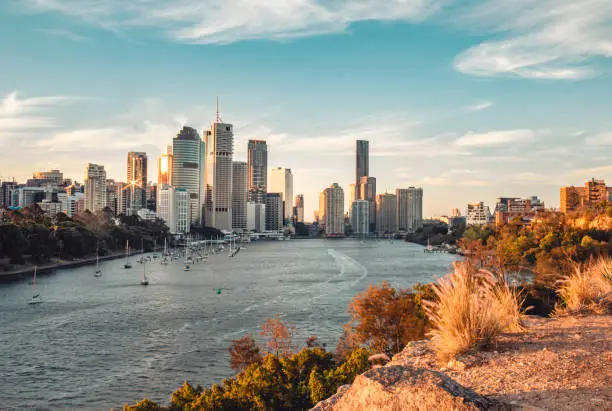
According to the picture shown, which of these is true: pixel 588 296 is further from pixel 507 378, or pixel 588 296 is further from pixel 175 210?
pixel 175 210

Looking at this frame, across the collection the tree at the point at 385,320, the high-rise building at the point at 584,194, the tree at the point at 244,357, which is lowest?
the tree at the point at 244,357

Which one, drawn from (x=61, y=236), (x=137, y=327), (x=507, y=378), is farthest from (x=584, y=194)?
(x=507, y=378)

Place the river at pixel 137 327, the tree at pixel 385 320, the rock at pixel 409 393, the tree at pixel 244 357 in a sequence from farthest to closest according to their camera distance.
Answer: the river at pixel 137 327
the tree at pixel 244 357
the tree at pixel 385 320
the rock at pixel 409 393

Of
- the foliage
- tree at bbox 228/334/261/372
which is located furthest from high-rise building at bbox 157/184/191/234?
tree at bbox 228/334/261/372

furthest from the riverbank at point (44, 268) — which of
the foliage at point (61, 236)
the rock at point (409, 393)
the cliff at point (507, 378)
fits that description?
the rock at point (409, 393)

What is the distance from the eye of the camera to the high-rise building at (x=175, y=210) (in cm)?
18162

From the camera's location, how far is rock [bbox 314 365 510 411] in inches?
168

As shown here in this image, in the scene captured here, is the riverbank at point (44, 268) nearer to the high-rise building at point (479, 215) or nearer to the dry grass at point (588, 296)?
the dry grass at point (588, 296)

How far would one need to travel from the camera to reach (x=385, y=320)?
18.2 m

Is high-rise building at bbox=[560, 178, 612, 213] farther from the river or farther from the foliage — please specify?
the foliage

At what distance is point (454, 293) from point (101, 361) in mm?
20709

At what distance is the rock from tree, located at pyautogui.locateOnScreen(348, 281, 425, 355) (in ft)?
42.4

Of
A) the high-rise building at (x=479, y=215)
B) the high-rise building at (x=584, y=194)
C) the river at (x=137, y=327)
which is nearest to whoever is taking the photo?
the river at (x=137, y=327)

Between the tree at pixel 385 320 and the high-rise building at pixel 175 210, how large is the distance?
16552 centimetres
